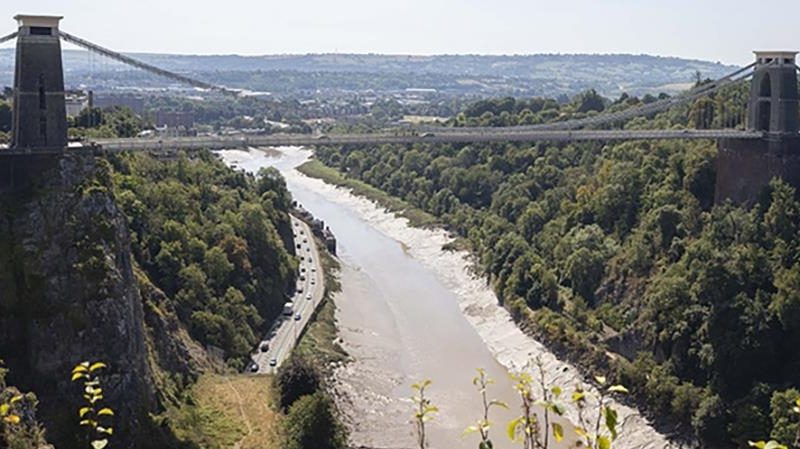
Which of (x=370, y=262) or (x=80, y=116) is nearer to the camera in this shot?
(x=80, y=116)

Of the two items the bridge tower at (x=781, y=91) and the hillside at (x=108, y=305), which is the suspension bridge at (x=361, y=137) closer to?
the bridge tower at (x=781, y=91)

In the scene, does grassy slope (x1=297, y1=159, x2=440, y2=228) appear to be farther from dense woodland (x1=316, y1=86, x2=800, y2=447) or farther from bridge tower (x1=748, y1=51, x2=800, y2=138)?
bridge tower (x1=748, y1=51, x2=800, y2=138)

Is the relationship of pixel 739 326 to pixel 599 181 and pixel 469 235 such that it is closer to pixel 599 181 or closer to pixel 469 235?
pixel 599 181

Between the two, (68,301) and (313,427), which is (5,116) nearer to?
(68,301)

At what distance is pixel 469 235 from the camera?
61.8m

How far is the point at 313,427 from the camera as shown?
2898 centimetres

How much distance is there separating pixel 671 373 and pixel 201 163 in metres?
29.5

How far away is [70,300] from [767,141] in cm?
2925

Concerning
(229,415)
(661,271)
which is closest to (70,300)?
(229,415)

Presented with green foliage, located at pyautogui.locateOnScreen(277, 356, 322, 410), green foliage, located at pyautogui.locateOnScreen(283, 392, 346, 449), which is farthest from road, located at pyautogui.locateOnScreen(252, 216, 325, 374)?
green foliage, located at pyautogui.locateOnScreen(283, 392, 346, 449)

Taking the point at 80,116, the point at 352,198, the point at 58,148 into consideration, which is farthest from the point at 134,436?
the point at 352,198

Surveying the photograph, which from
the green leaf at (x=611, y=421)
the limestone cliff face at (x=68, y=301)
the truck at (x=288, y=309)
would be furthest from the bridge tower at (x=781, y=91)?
the green leaf at (x=611, y=421)

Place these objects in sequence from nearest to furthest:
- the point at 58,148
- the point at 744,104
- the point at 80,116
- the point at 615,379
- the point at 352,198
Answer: the point at 58,148
the point at 615,379
the point at 80,116
the point at 744,104
the point at 352,198

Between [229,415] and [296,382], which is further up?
[296,382]
